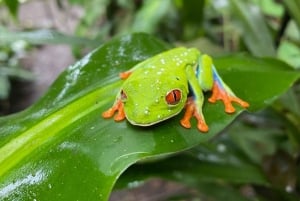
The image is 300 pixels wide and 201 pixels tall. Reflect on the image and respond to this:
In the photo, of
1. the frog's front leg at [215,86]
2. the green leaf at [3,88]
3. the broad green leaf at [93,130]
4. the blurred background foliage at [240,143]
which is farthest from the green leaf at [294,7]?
the green leaf at [3,88]

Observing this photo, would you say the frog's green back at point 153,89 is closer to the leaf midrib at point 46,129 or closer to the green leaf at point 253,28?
the leaf midrib at point 46,129

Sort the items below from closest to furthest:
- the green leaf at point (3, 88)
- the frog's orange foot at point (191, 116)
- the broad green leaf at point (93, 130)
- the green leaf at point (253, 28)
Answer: the broad green leaf at point (93, 130), the frog's orange foot at point (191, 116), the green leaf at point (253, 28), the green leaf at point (3, 88)

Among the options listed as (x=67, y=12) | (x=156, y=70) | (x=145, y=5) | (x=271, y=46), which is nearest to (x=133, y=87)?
(x=156, y=70)

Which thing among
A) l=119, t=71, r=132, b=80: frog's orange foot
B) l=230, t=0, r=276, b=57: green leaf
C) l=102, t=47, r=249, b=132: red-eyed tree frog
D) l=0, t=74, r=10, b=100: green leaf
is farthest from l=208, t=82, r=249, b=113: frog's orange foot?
l=0, t=74, r=10, b=100: green leaf

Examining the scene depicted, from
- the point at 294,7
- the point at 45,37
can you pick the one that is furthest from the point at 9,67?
the point at 294,7

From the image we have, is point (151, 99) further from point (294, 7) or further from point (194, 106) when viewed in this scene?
point (294, 7)

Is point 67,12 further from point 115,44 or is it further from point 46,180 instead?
point 46,180

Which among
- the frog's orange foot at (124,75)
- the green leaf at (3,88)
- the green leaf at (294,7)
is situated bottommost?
the green leaf at (3,88)

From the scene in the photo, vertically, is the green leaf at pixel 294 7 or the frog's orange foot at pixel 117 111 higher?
the frog's orange foot at pixel 117 111
